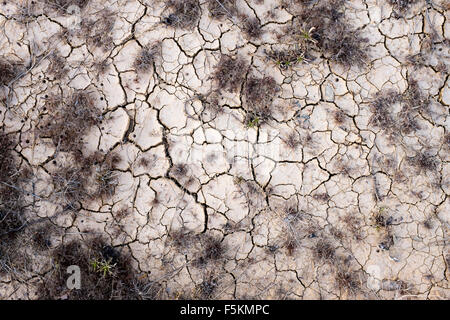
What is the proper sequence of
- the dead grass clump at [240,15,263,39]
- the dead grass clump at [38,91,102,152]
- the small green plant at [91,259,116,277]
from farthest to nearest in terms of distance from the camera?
the dead grass clump at [240,15,263,39]
the dead grass clump at [38,91,102,152]
the small green plant at [91,259,116,277]

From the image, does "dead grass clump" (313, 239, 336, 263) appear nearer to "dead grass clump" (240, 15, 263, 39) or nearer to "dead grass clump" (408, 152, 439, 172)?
"dead grass clump" (408, 152, 439, 172)

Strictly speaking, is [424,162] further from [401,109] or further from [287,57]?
[287,57]

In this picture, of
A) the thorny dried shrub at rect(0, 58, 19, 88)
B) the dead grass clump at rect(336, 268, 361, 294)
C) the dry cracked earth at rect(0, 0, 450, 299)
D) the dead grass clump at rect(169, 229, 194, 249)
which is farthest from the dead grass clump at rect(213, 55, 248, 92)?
the dead grass clump at rect(336, 268, 361, 294)

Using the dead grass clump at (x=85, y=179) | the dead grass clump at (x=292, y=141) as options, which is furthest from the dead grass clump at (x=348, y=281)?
the dead grass clump at (x=85, y=179)

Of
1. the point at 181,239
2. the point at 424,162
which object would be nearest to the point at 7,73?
the point at 181,239

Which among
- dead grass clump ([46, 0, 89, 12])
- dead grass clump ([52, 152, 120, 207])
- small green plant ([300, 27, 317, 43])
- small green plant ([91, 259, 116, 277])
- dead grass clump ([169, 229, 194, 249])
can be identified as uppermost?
dead grass clump ([46, 0, 89, 12])

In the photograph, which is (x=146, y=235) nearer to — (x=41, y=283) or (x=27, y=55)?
(x=41, y=283)
